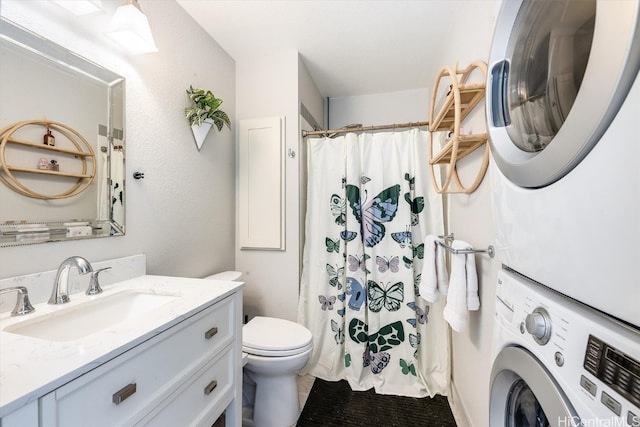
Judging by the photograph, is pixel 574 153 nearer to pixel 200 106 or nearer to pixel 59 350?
pixel 59 350

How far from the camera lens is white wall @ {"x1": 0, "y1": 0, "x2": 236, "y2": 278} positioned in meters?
0.94

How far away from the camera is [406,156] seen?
1821 millimetres

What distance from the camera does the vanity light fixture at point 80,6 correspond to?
3.07 ft

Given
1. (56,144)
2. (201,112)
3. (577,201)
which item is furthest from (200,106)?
(577,201)

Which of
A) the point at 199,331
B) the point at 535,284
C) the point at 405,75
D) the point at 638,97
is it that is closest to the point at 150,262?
the point at 199,331

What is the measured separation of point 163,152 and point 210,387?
1.17 meters

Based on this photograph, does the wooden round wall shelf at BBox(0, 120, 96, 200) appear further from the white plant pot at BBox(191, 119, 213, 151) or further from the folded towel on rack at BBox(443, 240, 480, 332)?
the folded towel on rack at BBox(443, 240, 480, 332)

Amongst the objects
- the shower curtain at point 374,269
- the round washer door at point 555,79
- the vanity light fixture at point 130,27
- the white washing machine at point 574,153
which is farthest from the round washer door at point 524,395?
the vanity light fixture at point 130,27

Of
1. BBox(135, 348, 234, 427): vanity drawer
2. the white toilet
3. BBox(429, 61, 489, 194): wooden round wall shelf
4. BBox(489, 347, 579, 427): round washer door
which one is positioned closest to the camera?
BBox(489, 347, 579, 427): round washer door

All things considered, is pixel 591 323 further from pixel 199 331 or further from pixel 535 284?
pixel 199 331

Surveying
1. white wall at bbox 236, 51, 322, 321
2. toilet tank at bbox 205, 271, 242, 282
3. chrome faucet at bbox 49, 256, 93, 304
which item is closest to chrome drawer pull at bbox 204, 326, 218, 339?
chrome faucet at bbox 49, 256, 93, 304

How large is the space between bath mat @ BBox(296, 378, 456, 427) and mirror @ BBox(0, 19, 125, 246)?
1460 millimetres

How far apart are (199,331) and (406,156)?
5.34 feet

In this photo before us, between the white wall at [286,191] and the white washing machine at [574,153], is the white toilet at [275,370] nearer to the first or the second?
the white wall at [286,191]
